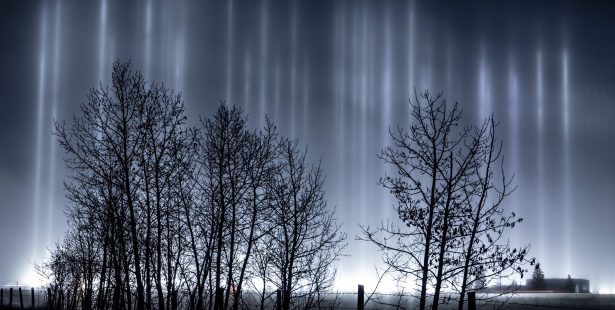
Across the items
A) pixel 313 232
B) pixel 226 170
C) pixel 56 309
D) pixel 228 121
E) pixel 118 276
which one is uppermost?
pixel 228 121

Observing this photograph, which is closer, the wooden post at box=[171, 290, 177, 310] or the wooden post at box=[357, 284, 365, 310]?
the wooden post at box=[357, 284, 365, 310]

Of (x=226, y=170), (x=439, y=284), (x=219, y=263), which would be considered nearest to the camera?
(x=439, y=284)

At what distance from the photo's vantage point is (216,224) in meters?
19.9

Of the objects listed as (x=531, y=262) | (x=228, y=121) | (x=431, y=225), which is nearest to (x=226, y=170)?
Result: (x=228, y=121)

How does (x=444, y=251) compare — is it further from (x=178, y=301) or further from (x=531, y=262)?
(x=178, y=301)

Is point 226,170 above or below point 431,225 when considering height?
above

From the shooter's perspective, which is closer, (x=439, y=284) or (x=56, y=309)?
(x=439, y=284)

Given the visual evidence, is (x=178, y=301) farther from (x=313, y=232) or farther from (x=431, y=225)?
(x=431, y=225)

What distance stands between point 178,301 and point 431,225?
8.06 m

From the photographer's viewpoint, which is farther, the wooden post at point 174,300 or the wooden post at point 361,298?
the wooden post at point 174,300

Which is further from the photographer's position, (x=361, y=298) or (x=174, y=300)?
(x=174, y=300)

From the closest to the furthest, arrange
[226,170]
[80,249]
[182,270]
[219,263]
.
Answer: [182,270], [219,263], [226,170], [80,249]

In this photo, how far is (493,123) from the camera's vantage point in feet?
42.9

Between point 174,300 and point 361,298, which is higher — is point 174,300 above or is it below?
below
